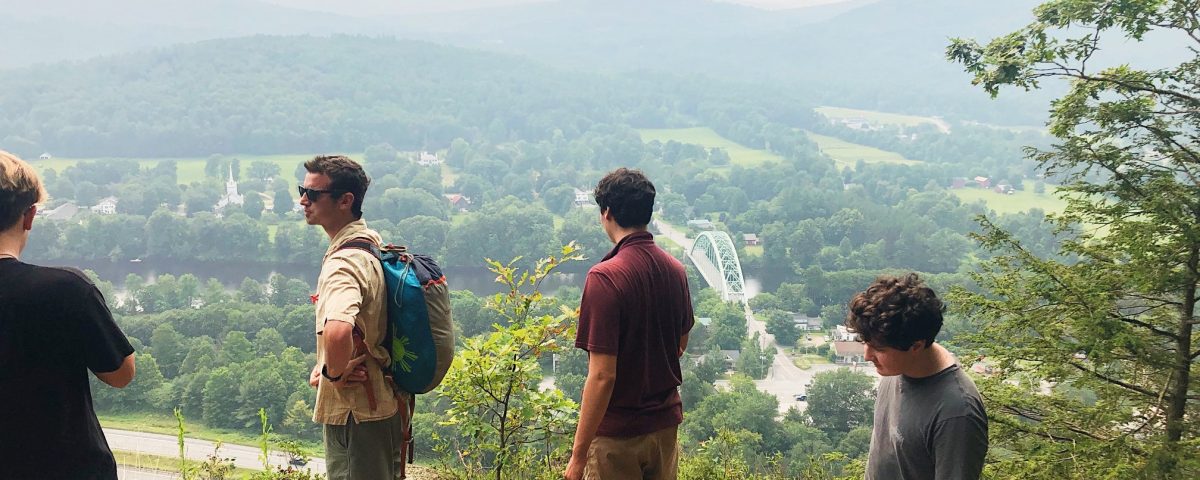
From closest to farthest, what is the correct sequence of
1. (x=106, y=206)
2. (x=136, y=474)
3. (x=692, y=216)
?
(x=136, y=474), (x=106, y=206), (x=692, y=216)

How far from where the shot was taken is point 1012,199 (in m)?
67.6

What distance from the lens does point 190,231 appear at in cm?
5700

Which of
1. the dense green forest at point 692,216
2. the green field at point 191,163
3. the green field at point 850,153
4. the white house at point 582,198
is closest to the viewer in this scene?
the dense green forest at point 692,216

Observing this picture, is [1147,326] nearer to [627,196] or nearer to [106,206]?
[627,196]

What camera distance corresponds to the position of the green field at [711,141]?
317 feet

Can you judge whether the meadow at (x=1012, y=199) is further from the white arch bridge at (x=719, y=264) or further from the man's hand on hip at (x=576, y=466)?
the man's hand on hip at (x=576, y=466)

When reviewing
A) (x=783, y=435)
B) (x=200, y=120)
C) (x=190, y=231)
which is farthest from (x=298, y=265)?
(x=200, y=120)

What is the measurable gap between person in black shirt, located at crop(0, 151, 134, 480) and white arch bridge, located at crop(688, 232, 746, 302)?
143 feet

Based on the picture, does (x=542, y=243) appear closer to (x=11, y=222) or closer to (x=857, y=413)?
(x=857, y=413)

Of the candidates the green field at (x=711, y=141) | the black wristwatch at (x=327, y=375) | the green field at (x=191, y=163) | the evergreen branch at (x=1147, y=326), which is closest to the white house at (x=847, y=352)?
the evergreen branch at (x=1147, y=326)

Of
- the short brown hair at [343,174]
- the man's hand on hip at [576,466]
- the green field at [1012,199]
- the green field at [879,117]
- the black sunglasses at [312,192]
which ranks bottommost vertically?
the green field at [1012,199]

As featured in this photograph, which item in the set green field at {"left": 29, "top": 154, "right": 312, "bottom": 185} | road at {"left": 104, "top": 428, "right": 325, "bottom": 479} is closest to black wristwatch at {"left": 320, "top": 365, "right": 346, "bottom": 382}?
road at {"left": 104, "top": 428, "right": 325, "bottom": 479}

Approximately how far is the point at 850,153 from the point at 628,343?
107 metres

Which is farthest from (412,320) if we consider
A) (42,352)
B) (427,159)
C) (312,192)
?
(427,159)
